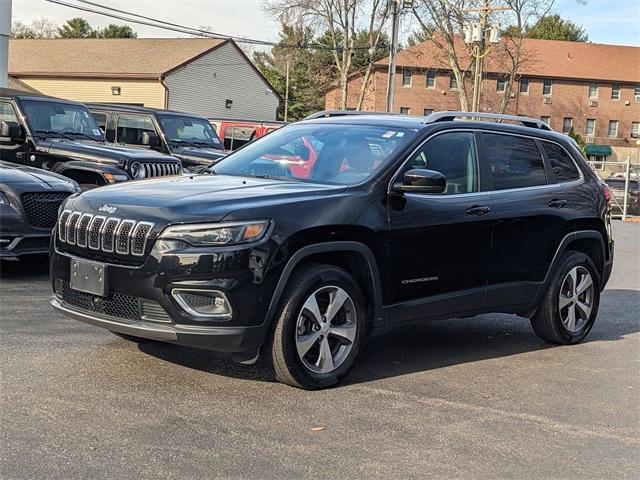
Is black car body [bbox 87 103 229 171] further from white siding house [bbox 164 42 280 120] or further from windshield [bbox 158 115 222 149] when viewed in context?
white siding house [bbox 164 42 280 120]

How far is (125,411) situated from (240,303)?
87 centimetres

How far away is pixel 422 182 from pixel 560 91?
2605 inches

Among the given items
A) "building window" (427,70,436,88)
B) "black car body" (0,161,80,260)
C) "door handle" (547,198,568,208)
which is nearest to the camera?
"door handle" (547,198,568,208)

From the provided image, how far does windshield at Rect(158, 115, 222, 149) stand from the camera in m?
15.0

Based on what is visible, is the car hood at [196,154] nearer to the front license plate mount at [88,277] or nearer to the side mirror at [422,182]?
the side mirror at [422,182]

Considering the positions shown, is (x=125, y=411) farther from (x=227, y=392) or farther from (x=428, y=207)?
(x=428, y=207)

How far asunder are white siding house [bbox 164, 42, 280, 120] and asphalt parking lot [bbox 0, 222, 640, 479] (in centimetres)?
4211

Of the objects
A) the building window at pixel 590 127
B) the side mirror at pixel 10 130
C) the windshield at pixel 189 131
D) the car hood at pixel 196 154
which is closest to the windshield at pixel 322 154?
the side mirror at pixel 10 130

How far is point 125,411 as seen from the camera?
4441mm

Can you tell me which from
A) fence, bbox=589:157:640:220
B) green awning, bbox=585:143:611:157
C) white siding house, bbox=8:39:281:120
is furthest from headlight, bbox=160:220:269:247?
green awning, bbox=585:143:611:157

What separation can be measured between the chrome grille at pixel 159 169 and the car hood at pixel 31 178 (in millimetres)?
2305

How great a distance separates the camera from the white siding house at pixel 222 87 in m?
47.5

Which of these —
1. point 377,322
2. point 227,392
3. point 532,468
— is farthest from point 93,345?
point 532,468

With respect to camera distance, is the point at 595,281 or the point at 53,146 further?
the point at 53,146
